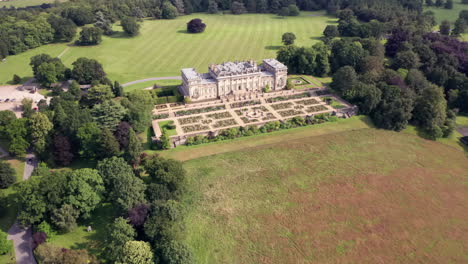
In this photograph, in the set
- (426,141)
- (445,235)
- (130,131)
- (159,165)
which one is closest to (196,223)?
(159,165)

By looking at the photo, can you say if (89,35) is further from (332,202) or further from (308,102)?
(332,202)

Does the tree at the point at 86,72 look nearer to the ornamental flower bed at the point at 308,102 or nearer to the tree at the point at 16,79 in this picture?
the tree at the point at 16,79

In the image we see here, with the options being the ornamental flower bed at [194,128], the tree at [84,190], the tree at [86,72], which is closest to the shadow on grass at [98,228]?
the tree at [84,190]

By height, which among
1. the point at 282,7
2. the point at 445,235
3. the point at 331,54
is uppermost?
the point at 282,7

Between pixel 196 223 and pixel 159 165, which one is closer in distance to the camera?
pixel 196 223

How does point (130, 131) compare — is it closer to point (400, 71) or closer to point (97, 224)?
point (97, 224)
